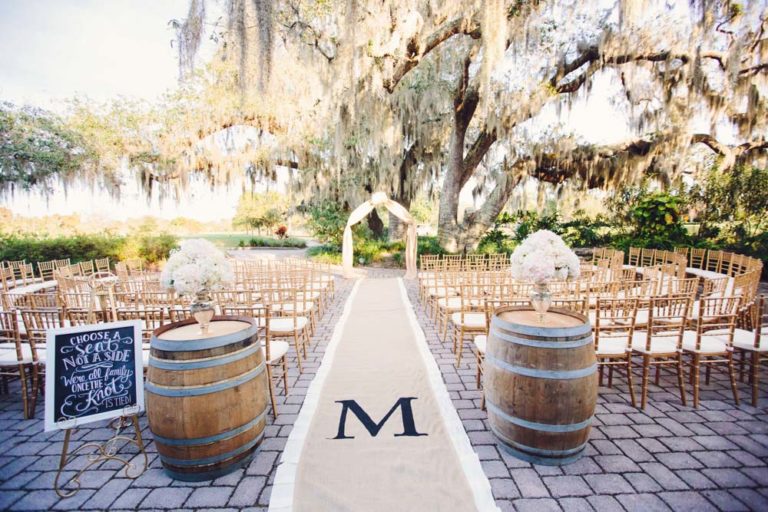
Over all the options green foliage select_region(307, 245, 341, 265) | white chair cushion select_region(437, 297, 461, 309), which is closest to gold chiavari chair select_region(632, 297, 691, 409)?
white chair cushion select_region(437, 297, 461, 309)

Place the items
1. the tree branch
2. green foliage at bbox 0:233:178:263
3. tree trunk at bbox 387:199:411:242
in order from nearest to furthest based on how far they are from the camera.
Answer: the tree branch, green foliage at bbox 0:233:178:263, tree trunk at bbox 387:199:411:242

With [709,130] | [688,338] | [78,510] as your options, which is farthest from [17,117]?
[709,130]

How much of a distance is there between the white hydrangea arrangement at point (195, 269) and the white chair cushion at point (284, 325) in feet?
4.29

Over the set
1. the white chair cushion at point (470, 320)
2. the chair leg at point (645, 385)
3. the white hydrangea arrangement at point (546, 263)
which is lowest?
the chair leg at point (645, 385)

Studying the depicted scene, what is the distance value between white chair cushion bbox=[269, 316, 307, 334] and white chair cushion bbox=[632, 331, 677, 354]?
140 inches

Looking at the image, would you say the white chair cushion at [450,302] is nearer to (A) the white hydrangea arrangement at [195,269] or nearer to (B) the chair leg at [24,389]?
(A) the white hydrangea arrangement at [195,269]

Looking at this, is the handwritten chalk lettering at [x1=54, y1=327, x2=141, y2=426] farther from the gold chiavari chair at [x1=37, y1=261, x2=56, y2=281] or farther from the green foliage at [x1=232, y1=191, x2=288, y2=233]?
the green foliage at [x1=232, y1=191, x2=288, y2=233]

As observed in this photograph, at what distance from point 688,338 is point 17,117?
16.6m

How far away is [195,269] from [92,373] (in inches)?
41.2

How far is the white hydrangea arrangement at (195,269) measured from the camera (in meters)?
2.51

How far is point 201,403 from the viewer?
7.19ft

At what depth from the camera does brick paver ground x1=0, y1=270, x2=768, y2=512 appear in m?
2.09

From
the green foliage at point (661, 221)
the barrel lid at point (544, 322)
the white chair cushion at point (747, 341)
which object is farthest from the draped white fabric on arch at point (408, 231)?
the barrel lid at point (544, 322)

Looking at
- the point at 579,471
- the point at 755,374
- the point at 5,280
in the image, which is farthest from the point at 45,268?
the point at 755,374
